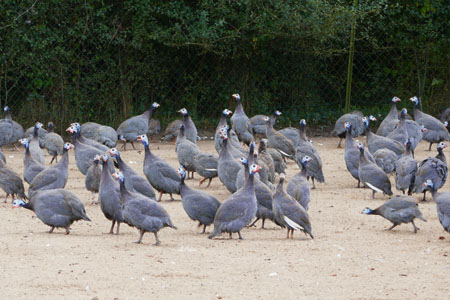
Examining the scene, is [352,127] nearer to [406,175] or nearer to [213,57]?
[213,57]

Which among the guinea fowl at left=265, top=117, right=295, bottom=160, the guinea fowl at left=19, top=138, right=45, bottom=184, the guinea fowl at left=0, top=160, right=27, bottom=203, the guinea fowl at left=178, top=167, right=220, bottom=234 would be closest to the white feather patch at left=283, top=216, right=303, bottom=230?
the guinea fowl at left=178, top=167, right=220, bottom=234

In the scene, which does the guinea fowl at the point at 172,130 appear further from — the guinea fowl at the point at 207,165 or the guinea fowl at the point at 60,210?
the guinea fowl at the point at 60,210

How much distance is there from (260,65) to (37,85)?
498 cm

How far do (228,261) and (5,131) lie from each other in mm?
8852

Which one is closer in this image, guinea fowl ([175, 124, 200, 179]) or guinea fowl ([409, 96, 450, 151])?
guinea fowl ([175, 124, 200, 179])

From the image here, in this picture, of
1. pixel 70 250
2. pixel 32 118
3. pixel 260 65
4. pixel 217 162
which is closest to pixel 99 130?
pixel 32 118

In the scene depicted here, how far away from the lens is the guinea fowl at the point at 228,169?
36.5ft

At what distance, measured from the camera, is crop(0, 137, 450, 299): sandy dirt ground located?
266 inches

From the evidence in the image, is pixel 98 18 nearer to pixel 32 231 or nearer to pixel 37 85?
pixel 37 85

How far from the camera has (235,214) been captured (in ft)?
28.7

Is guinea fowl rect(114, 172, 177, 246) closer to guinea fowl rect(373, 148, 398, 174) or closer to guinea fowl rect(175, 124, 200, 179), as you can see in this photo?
guinea fowl rect(175, 124, 200, 179)

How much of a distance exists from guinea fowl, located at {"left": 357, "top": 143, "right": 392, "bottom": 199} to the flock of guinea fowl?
0.01 metres

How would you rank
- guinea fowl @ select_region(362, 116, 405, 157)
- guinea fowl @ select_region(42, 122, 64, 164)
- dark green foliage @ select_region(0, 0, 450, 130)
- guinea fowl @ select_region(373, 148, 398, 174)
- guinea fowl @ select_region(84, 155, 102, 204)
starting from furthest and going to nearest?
dark green foliage @ select_region(0, 0, 450, 130)
guinea fowl @ select_region(42, 122, 64, 164)
guinea fowl @ select_region(362, 116, 405, 157)
guinea fowl @ select_region(373, 148, 398, 174)
guinea fowl @ select_region(84, 155, 102, 204)

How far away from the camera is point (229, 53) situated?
18.3 m
